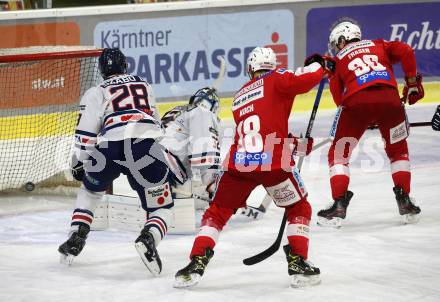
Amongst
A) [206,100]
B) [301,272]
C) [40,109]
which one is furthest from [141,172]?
[40,109]

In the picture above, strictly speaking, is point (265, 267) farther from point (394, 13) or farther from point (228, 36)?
point (394, 13)

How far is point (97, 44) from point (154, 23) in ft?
1.85

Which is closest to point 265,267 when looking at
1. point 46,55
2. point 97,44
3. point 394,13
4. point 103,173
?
point 103,173

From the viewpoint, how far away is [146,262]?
16.1 feet

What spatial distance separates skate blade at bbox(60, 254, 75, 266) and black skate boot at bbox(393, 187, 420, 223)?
80.1 inches

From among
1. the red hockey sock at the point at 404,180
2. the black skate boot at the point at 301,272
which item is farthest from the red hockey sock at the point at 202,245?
the red hockey sock at the point at 404,180

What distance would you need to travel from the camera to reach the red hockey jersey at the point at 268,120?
4.69 meters

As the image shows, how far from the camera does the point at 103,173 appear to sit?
5191 mm

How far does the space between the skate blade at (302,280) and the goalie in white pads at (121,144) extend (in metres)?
0.76

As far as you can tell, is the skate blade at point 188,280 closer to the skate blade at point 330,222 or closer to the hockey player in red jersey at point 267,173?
the hockey player in red jersey at point 267,173

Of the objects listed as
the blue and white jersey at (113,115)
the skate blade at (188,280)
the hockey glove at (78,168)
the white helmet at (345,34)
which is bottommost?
the skate blade at (188,280)

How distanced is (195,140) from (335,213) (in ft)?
3.18

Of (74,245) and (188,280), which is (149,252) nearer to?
(188,280)

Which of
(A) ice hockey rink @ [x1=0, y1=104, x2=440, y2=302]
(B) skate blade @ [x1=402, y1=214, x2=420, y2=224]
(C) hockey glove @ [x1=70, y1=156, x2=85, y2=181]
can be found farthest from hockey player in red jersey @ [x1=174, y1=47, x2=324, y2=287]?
(B) skate blade @ [x1=402, y1=214, x2=420, y2=224]
